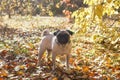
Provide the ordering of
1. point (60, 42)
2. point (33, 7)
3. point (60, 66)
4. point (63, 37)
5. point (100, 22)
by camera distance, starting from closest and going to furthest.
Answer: point (63, 37) → point (60, 42) → point (60, 66) → point (100, 22) → point (33, 7)

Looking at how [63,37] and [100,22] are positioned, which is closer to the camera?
[63,37]

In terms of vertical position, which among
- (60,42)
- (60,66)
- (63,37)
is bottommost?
(60,66)

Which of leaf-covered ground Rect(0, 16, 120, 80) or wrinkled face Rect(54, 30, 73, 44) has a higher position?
wrinkled face Rect(54, 30, 73, 44)

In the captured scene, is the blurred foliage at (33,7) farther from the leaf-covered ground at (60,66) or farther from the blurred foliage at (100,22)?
the leaf-covered ground at (60,66)

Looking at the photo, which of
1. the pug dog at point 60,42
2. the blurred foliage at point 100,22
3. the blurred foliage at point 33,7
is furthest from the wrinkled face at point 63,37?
the blurred foliage at point 33,7

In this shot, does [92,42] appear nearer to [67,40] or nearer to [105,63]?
[105,63]

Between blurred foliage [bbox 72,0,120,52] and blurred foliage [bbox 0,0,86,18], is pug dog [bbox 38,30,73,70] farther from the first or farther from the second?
blurred foliage [bbox 0,0,86,18]

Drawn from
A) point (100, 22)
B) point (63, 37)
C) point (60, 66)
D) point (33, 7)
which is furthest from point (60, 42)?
point (33, 7)

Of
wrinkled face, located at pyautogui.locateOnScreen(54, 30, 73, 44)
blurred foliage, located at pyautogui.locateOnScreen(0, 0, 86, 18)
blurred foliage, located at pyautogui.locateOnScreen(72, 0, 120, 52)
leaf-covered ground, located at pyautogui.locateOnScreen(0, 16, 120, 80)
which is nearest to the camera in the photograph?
wrinkled face, located at pyautogui.locateOnScreen(54, 30, 73, 44)

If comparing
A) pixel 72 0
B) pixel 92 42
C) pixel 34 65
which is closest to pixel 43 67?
pixel 34 65

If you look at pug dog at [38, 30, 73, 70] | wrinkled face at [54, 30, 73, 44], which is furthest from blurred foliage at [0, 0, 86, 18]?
wrinkled face at [54, 30, 73, 44]

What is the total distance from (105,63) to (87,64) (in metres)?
0.49

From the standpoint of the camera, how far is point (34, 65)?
24.6ft

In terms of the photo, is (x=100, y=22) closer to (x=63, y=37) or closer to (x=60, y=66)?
(x=60, y=66)
